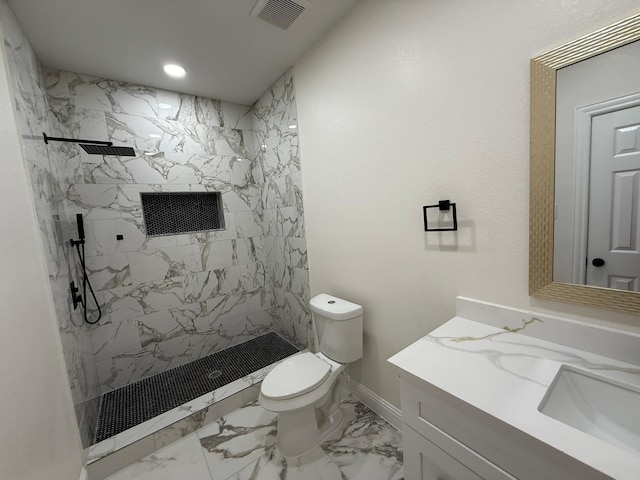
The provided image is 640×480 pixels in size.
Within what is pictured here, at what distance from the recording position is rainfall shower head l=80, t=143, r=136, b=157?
1743 mm

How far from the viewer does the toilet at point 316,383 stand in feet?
4.77

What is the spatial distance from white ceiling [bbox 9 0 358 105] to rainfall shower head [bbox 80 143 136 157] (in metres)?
0.64

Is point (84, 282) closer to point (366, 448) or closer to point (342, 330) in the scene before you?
point (342, 330)

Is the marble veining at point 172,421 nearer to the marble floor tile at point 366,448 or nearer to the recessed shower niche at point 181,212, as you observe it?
the marble floor tile at point 366,448

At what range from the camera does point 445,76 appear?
1.18m

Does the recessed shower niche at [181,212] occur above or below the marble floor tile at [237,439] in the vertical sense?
above

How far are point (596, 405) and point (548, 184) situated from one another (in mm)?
748

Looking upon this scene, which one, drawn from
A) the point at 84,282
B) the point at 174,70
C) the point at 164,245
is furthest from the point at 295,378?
the point at 174,70

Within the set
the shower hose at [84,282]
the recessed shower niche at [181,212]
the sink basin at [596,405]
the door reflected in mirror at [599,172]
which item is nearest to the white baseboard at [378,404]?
the sink basin at [596,405]

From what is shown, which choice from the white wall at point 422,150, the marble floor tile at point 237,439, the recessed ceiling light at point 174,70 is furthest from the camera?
the recessed ceiling light at point 174,70

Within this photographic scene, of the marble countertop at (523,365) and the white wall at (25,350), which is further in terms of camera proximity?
the white wall at (25,350)

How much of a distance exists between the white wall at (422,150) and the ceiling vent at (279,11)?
287 millimetres

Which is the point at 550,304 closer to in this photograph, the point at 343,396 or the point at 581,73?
the point at 581,73

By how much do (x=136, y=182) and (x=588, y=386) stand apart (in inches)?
118
